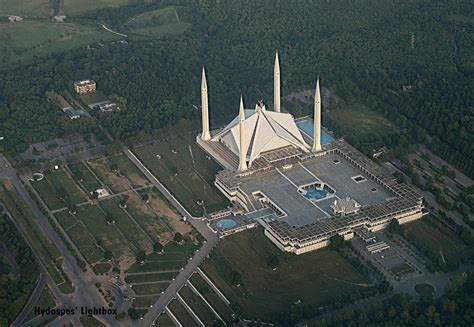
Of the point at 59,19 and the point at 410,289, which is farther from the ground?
the point at 59,19

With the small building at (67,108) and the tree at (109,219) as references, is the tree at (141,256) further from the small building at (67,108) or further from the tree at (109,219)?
the small building at (67,108)

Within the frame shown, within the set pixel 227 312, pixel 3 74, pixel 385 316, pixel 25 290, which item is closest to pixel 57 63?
pixel 3 74

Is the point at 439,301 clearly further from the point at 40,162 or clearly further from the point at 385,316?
the point at 40,162

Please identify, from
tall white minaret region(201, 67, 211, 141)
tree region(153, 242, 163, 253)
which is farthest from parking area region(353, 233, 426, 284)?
tall white minaret region(201, 67, 211, 141)

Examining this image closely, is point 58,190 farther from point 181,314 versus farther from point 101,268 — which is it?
point 181,314

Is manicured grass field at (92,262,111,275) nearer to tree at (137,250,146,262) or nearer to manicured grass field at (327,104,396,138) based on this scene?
tree at (137,250,146,262)

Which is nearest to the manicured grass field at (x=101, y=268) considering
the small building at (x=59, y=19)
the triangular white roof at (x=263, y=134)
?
the triangular white roof at (x=263, y=134)

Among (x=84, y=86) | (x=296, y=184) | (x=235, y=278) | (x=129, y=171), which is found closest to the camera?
(x=235, y=278)

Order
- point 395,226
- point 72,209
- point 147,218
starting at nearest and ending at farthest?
point 395,226, point 147,218, point 72,209

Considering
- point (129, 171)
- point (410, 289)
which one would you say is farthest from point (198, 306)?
point (129, 171)
